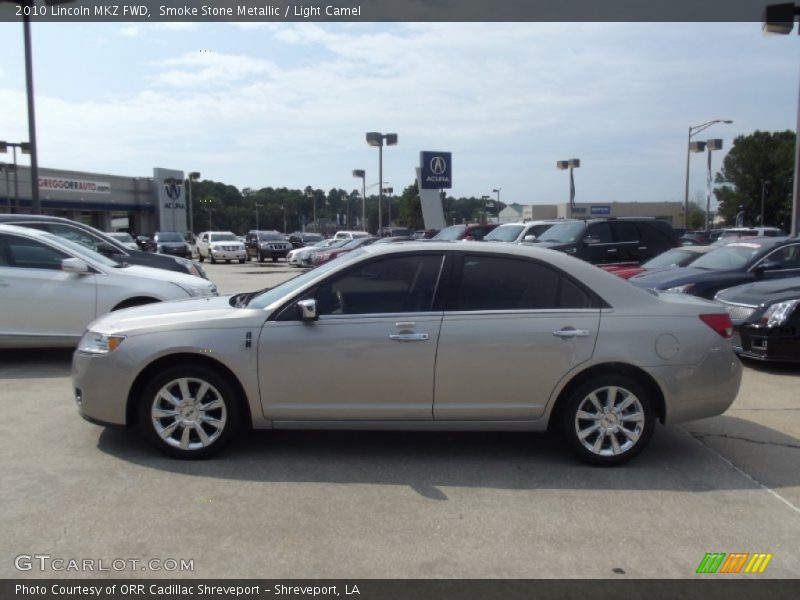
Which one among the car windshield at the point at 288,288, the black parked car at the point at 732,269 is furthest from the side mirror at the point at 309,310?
the black parked car at the point at 732,269

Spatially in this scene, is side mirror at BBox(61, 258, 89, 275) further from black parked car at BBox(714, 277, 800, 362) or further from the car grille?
the car grille

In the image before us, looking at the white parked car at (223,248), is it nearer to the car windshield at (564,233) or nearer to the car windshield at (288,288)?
the car windshield at (564,233)

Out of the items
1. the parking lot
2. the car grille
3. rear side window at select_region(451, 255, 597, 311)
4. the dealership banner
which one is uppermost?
the dealership banner

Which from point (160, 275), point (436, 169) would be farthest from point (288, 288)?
point (436, 169)

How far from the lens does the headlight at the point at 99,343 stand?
4812 mm

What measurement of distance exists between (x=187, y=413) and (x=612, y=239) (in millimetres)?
12936

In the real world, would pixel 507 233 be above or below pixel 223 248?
above

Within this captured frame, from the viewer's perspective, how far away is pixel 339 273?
489 cm

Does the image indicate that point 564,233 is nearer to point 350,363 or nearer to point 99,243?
point 99,243

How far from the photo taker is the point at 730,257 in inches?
415

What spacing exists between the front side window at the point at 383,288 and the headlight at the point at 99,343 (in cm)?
144

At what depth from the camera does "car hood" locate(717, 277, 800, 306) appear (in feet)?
26.0

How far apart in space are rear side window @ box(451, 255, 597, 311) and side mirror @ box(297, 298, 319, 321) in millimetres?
981

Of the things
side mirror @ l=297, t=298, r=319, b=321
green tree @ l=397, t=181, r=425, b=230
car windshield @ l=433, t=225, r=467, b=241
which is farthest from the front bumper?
green tree @ l=397, t=181, r=425, b=230
